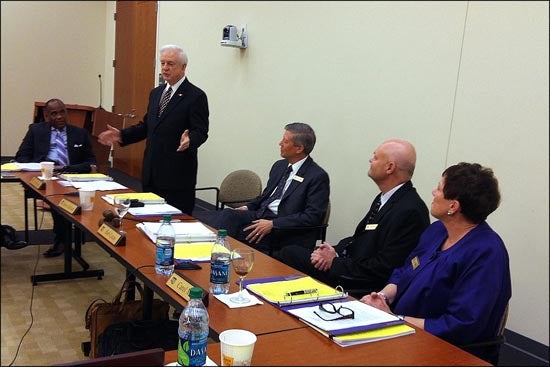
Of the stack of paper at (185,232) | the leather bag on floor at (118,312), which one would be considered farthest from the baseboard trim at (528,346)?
the leather bag on floor at (118,312)

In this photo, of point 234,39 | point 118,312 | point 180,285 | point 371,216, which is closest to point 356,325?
point 180,285

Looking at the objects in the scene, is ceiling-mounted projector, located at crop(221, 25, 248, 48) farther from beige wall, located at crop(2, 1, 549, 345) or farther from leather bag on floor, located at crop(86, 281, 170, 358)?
leather bag on floor, located at crop(86, 281, 170, 358)

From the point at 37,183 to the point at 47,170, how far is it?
0.58 ft

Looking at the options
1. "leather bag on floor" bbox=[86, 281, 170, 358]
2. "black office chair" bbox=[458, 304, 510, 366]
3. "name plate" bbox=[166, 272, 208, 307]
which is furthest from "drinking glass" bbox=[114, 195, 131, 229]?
"black office chair" bbox=[458, 304, 510, 366]

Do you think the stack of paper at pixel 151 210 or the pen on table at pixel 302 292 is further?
the stack of paper at pixel 151 210

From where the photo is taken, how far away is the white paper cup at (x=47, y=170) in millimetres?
2861

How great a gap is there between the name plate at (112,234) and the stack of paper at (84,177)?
1028mm

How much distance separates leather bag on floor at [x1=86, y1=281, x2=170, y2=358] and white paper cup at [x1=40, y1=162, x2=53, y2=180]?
1.00m

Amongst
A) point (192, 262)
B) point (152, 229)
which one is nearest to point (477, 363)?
point (192, 262)

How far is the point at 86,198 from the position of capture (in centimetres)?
246

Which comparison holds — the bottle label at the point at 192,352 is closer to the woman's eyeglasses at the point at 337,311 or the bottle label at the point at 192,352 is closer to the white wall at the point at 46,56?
the woman's eyeglasses at the point at 337,311

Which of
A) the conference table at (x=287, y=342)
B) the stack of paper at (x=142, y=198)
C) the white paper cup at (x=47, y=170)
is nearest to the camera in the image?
the conference table at (x=287, y=342)

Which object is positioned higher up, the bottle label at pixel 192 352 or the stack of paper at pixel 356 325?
the bottle label at pixel 192 352

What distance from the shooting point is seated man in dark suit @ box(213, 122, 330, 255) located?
2.92m
